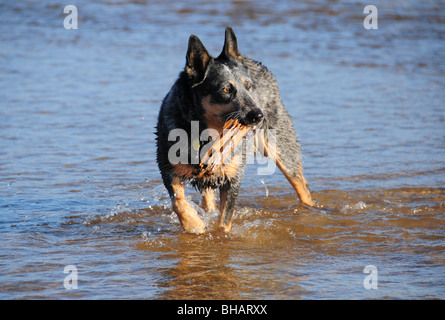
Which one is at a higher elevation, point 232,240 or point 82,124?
point 82,124

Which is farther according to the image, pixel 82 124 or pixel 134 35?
pixel 134 35

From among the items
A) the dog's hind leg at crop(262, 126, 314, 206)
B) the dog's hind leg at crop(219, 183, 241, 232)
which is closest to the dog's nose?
the dog's hind leg at crop(219, 183, 241, 232)

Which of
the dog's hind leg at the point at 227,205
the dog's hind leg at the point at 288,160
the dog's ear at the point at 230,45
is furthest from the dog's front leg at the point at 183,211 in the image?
the dog's hind leg at the point at 288,160

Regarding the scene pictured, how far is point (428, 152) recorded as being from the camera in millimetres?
6562

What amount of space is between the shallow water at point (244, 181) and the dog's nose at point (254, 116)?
0.92 meters

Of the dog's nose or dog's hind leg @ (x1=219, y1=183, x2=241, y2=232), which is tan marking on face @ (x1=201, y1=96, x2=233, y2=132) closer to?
the dog's nose

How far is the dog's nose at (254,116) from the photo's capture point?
13.0ft

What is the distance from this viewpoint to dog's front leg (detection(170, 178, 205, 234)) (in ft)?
14.4

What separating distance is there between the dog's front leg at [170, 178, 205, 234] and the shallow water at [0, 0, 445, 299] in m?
0.08

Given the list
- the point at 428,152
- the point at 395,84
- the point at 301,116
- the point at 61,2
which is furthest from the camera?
the point at 61,2

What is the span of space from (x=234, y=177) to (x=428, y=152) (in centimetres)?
299

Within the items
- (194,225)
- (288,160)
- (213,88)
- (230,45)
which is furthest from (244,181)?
(213,88)
